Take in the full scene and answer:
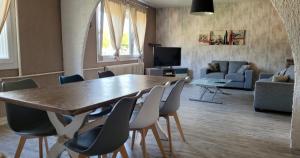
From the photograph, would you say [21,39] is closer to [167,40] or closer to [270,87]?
[270,87]

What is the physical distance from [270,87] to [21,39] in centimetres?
445

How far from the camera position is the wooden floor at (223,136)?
2881 mm

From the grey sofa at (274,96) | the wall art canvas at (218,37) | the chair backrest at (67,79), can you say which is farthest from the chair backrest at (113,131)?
the wall art canvas at (218,37)

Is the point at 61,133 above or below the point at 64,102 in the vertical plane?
below

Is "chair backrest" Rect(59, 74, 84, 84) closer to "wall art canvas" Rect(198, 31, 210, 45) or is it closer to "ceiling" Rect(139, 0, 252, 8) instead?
"ceiling" Rect(139, 0, 252, 8)

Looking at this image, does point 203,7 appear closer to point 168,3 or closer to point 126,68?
point 126,68

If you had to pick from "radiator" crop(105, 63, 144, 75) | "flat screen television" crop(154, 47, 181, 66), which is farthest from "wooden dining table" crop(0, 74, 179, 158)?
"flat screen television" crop(154, 47, 181, 66)

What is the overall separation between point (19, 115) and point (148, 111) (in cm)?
124

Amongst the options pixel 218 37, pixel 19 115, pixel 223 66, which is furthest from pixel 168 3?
pixel 19 115

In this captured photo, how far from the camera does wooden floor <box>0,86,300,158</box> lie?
2.88 m

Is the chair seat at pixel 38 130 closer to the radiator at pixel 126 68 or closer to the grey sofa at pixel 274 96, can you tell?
the radiator at pixel 126 68

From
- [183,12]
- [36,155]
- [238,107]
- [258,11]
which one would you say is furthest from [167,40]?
[36,155]

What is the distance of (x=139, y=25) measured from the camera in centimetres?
729

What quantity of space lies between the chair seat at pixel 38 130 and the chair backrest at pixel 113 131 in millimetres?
676
